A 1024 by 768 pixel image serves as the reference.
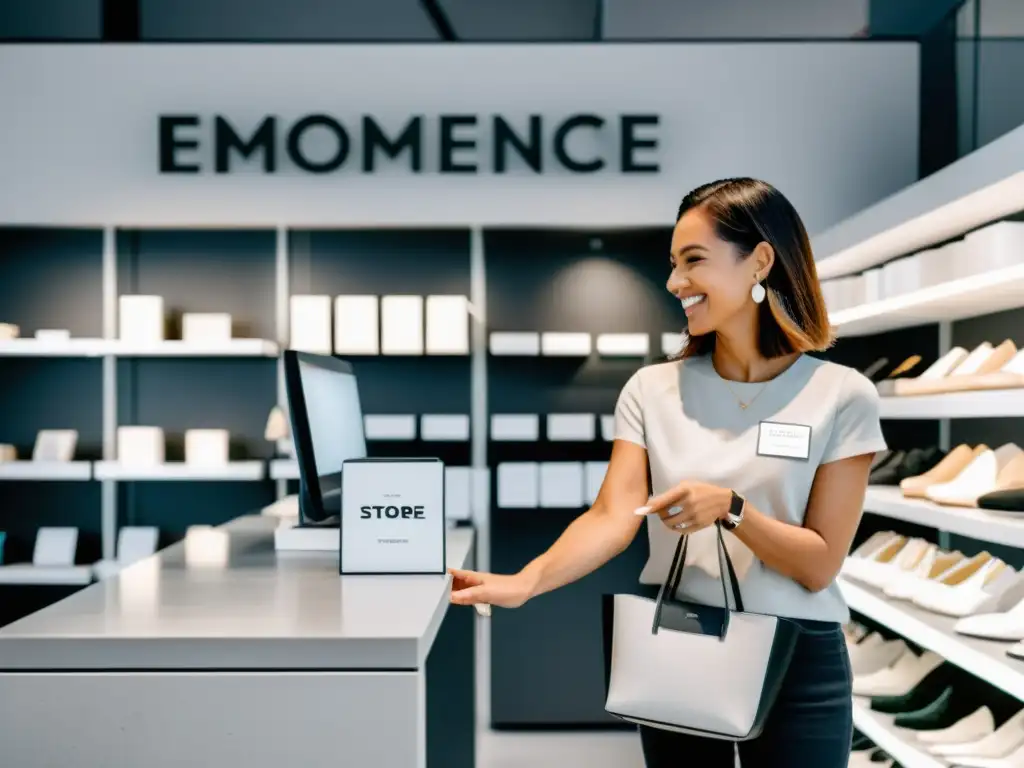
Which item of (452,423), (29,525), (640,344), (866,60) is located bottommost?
(29,525)

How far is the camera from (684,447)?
141 cm

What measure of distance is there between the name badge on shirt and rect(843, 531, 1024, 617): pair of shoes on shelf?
55.5 inches

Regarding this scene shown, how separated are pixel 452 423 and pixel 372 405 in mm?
348

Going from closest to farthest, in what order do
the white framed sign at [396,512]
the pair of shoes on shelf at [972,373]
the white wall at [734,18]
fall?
the white framed sign at [396,512] < the pair of shoes on shelf at [972,373] < the white wall at [734,18]

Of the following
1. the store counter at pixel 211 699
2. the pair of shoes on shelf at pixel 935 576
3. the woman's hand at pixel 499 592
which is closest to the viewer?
the store counter at pixel 211 699

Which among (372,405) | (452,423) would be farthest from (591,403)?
(372,405)

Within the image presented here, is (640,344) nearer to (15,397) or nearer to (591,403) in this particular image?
(591,403)

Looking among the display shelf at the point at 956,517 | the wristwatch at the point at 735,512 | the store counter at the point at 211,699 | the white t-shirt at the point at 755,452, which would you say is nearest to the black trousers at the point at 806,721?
the white t-shirt at the point at 755,452

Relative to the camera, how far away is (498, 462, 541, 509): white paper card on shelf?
154 inches

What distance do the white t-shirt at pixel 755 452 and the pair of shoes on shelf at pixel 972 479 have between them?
1161 mm

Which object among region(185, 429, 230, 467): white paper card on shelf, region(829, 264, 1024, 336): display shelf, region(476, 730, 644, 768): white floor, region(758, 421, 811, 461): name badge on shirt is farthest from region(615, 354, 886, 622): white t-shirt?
region(185, 429, 230, 467): white paper card on shelf

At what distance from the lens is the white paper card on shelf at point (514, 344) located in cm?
385

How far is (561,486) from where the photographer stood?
3914 millimetres

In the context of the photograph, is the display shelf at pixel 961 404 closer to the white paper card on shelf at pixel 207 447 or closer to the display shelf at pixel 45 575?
the white paper card on shelf at pixel 207 447
